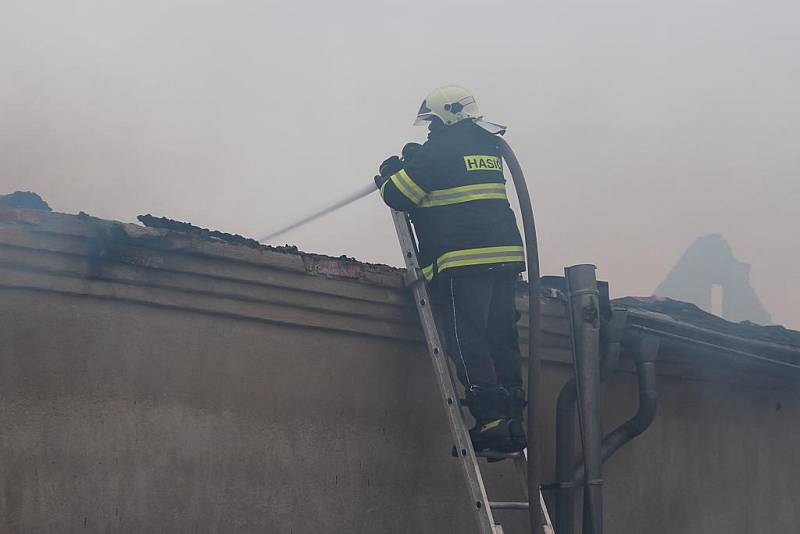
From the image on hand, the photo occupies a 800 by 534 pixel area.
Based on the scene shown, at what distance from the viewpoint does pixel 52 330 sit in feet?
12.0

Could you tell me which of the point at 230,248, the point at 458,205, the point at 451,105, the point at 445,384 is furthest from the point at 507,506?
the point at 451,105

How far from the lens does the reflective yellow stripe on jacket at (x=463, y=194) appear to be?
4438mm

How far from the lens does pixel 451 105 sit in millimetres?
4652

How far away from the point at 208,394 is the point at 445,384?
1.04 metres

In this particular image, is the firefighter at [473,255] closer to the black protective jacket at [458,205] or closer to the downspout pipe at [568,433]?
the black protective jacket at [458,205]

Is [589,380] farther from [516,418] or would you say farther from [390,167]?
[390,167]

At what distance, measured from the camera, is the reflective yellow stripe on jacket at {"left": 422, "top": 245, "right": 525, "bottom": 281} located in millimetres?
4375

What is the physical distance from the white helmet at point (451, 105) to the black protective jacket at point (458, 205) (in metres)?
0.15

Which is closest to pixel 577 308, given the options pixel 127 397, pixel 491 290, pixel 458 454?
pixel 491 290

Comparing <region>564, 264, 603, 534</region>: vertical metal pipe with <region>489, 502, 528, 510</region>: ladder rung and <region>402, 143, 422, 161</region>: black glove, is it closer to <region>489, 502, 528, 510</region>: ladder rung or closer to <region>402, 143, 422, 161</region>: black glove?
<region>489, 502, 528, 510</region>: ladder rung

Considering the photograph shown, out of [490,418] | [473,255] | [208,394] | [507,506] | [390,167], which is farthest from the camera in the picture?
[390,167]

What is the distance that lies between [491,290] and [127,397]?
5.50ft

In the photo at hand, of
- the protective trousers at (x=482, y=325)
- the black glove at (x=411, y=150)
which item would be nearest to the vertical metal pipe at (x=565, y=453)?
the protective trousers at (x=482, y=325)

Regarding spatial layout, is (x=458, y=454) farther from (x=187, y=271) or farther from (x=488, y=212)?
(x=187, y=271)
